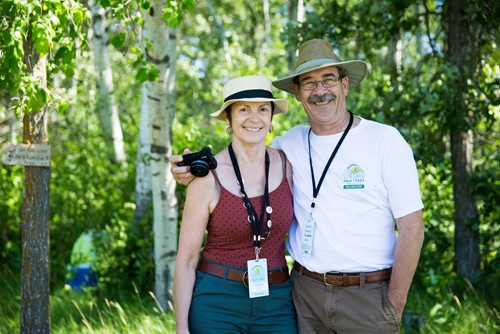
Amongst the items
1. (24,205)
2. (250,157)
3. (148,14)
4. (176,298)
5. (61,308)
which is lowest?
(61,308)

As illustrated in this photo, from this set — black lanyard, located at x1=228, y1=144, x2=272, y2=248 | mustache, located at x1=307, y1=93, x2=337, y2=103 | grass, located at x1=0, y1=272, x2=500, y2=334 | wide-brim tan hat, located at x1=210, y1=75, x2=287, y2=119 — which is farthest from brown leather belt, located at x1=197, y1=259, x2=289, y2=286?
grass, located at x1=0, y1=272, x2=500, y2=334

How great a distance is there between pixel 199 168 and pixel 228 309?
2.40ft

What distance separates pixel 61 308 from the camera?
651 centimetres

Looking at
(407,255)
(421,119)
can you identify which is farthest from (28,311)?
(421,119)

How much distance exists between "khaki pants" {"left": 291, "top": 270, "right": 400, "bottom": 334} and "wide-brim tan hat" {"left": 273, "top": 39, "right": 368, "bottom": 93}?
3.85ft

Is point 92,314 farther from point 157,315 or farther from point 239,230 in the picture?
point 239,230

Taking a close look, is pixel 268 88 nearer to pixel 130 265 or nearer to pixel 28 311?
pixel 28 311

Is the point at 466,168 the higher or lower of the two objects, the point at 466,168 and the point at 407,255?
the higher

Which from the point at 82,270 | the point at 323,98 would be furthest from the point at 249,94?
the point at 82,270

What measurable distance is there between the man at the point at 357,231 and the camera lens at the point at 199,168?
57cm

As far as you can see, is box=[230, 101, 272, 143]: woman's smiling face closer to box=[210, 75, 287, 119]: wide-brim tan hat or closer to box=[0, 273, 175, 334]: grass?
box=[210, 75, 287, 119]: wide-brim tan hat

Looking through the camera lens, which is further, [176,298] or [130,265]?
[130,265]

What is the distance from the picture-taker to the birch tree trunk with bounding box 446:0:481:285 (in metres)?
6.04

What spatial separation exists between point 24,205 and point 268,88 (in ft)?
6.69
